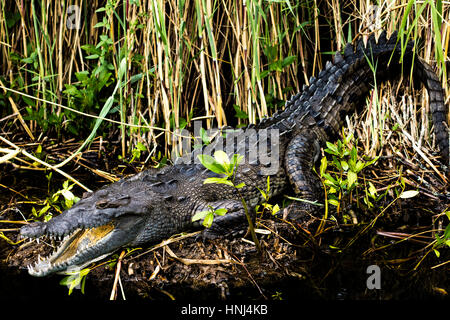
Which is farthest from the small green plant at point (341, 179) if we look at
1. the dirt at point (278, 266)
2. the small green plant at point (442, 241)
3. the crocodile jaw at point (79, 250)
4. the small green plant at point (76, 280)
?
the small green plant at point (76, 280)

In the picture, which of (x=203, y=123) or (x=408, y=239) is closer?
(x=408, y=239)

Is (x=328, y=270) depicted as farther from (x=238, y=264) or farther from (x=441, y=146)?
(x=441, y=146)

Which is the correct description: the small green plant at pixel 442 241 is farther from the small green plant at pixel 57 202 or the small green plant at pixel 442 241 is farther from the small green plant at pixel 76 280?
the small green plant at pixel 57 202

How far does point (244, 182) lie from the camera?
373 cm

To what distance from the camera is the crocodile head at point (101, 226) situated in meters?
2.95

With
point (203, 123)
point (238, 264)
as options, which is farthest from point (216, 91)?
point (238, 264)

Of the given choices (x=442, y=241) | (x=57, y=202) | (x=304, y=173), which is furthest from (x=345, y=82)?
(x=57, y=202)

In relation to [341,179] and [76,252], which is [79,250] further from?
[341,179]

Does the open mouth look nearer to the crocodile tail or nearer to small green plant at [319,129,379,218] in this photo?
small green plant at [319,129,379,218]

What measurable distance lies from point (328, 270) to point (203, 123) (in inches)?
82.2

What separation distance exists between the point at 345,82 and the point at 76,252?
2.70 meters

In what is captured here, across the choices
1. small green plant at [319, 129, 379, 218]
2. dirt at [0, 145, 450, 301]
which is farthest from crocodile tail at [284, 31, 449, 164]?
dirt at [0, 145, 450, 301]
